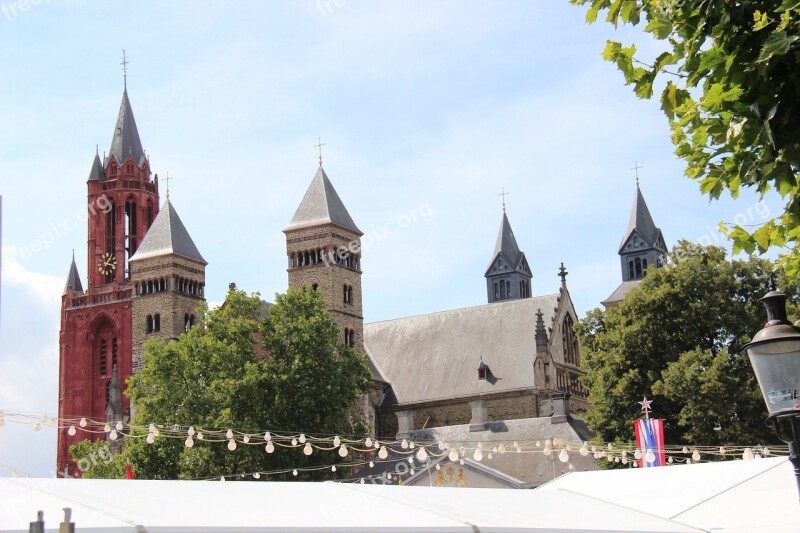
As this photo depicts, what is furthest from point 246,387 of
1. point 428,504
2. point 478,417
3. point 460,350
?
point 428,504

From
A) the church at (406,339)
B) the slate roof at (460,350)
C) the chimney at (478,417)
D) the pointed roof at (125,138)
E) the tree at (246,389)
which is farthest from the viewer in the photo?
the pointed roof at (125,138)

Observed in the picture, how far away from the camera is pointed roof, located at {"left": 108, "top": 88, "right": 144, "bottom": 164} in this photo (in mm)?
86562

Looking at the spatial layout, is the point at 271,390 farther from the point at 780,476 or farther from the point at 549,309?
the point at 780,476

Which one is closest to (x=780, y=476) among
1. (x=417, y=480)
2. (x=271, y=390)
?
(x=417, y=480)

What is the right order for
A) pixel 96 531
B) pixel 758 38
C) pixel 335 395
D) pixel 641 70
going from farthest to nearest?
pixel 335 395 < pixel 96 531 < pixel 641 70 < pixel 758 38

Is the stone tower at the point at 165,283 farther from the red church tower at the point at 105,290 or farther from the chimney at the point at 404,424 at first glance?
the chimney at the point at 404,424

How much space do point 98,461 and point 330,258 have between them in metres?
16.1

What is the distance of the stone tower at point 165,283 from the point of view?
67.9 m

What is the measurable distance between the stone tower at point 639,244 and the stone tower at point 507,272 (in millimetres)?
9720

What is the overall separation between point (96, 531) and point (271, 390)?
38.9 meters

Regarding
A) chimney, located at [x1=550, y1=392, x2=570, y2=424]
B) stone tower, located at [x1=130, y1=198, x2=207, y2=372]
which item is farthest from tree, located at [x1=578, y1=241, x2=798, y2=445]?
stone tower, located at [x1=130, y1=198, x2=207, y2=372]

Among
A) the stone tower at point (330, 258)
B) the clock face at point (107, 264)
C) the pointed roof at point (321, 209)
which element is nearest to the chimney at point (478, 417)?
the stone tower at point (330, 258)

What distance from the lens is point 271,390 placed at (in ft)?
163

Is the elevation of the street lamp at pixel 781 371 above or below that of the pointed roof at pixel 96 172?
below
